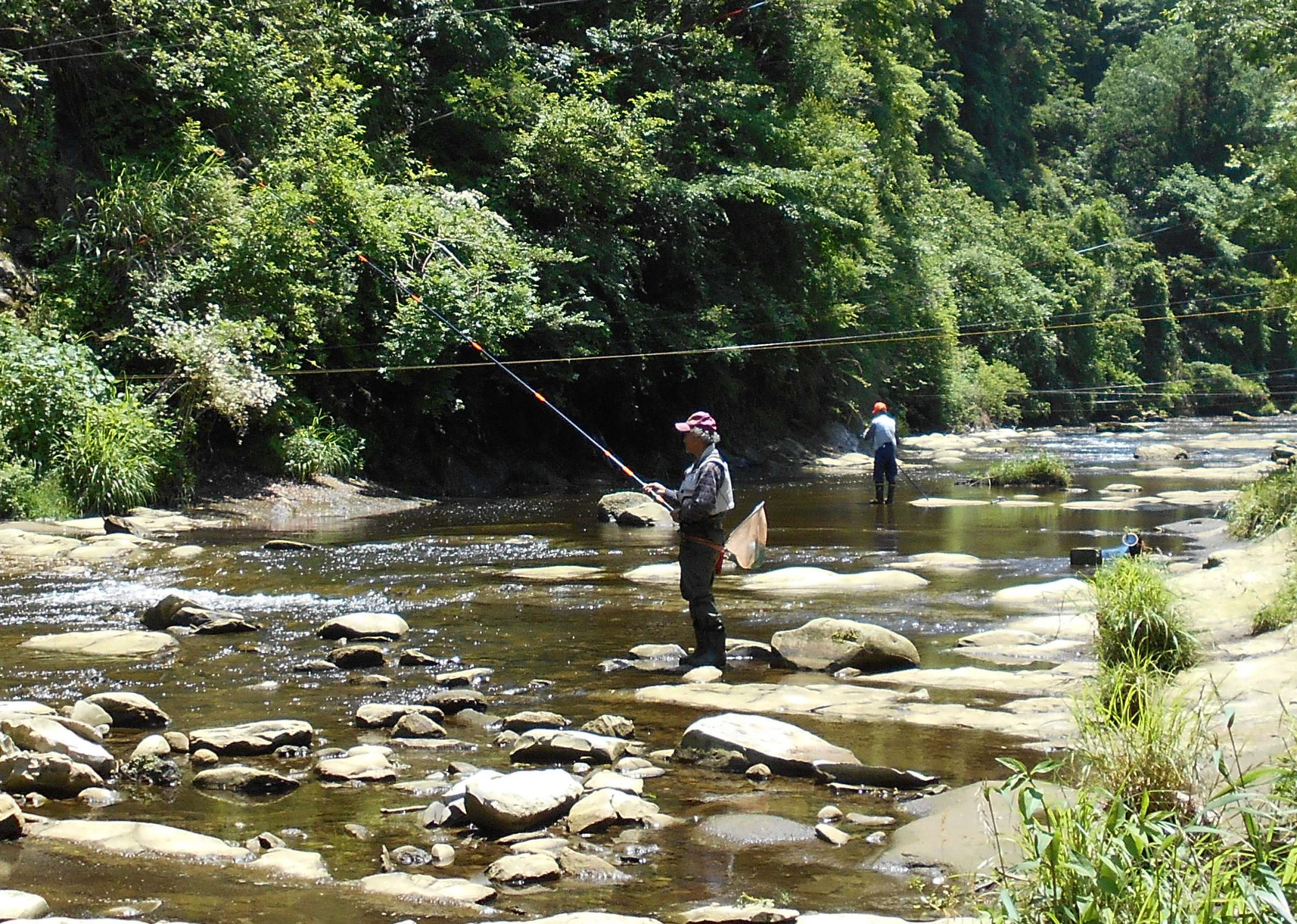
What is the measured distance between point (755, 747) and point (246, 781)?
2099 millimetres

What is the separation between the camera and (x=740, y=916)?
12.8ft

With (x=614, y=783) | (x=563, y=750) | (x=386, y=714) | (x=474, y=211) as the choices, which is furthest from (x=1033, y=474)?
(x=614, y=783)

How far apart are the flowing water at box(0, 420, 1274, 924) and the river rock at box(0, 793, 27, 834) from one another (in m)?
0.13

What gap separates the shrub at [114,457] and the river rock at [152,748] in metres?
9.39

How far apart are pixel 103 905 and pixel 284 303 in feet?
44.9

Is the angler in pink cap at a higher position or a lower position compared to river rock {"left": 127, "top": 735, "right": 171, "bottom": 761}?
higher

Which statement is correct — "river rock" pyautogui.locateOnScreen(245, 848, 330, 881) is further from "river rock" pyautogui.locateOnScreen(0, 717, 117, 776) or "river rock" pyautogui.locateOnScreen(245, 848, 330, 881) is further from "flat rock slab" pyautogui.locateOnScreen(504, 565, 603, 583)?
"flat rock slab" pyautogui.locateOnScreen(504, 565, 603, 583)

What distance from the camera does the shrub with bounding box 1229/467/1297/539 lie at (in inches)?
456

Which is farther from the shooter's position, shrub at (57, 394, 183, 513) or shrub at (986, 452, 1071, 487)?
shrub at (986, 452, 1071, 487)

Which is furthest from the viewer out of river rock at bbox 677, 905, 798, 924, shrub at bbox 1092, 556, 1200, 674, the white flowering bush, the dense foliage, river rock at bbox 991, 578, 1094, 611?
the dense foliage

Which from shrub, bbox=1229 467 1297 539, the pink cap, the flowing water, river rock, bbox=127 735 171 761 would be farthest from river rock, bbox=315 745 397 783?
shrub, bbox=1229 467 1297 539

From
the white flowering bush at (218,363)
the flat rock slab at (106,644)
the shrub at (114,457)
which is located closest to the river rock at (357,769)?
the flat rock slab at (106,644)

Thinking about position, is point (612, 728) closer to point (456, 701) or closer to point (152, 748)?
point (456, 701)

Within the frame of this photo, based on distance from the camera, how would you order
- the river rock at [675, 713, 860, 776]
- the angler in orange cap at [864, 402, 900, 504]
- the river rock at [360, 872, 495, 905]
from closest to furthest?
1. the river rock at [360, 872, 495, 905]
2. the river rock at [675, 713, 860, 776]
3. the angler in orange cap at [864, 402, 900, 504]
